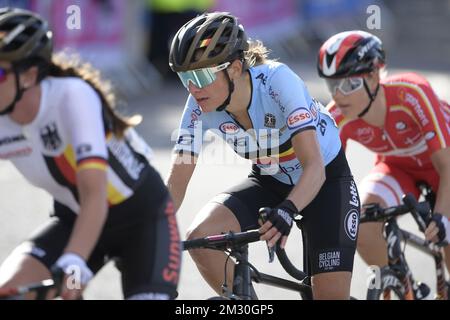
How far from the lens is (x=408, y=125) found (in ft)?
21.8

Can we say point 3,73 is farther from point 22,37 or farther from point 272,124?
point 272,124

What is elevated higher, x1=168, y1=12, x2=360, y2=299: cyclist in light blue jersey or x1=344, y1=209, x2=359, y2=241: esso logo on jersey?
x1=168, y1=12, x2=360, y2=299: cyclist in light blue jersey

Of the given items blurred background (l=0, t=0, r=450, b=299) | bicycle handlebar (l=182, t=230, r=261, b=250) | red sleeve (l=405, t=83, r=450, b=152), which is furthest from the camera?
blurred background (l=0, t=0, r=450, b=299)

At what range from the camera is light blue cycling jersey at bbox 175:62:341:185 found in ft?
17.5

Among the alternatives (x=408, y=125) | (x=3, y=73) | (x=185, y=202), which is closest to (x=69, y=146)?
(x=3, y=73)

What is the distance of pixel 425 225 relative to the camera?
19.9 feet

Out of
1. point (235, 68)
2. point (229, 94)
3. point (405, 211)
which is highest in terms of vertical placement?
point (235, 68)

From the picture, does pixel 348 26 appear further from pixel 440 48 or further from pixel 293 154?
pixel 293 154

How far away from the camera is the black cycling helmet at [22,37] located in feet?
13.8

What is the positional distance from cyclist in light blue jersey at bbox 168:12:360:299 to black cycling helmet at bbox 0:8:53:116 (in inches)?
37.5

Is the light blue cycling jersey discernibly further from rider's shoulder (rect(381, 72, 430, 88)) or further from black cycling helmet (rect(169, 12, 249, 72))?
rider's shoulder (rect(381, 72, 430, 88))

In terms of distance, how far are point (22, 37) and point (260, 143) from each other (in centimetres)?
172

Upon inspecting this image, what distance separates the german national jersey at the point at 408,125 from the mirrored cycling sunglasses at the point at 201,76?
162cm

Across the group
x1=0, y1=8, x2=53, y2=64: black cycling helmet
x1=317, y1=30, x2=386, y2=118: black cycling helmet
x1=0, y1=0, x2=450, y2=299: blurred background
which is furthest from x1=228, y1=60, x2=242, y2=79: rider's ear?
x1=317, y1=30, x2=386, y2=118: black cycling helmet
